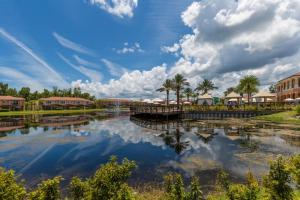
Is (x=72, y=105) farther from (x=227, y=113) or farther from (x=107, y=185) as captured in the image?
(x=107, y=185)

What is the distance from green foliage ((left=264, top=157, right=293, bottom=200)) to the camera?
4555mm

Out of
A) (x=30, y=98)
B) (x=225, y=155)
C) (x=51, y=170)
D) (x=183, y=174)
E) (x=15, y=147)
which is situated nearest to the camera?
(x=183, y=174)

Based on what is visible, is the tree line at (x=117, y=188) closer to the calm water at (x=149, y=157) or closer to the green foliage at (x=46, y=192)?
the green foliage at (x=46, y=192)

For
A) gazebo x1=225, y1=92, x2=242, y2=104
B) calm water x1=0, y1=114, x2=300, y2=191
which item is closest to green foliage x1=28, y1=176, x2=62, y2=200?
calm water x1=0, y1=114, x2=300, y2=191

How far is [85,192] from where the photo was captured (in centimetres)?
485

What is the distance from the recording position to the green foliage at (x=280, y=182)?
14.9 feet

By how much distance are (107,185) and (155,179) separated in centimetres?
570

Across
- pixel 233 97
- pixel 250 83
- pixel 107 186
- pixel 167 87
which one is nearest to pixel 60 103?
pixel 167 87

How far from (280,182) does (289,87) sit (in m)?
66.3

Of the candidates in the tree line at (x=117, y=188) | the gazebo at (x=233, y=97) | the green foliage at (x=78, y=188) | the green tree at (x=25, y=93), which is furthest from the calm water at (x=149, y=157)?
the green tree at (x=25, y=93)

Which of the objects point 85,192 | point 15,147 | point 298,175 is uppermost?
point 298,175

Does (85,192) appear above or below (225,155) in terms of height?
above

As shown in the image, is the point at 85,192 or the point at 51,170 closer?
the point at 85,192

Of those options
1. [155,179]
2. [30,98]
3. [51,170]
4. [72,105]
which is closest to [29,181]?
[51,170]
